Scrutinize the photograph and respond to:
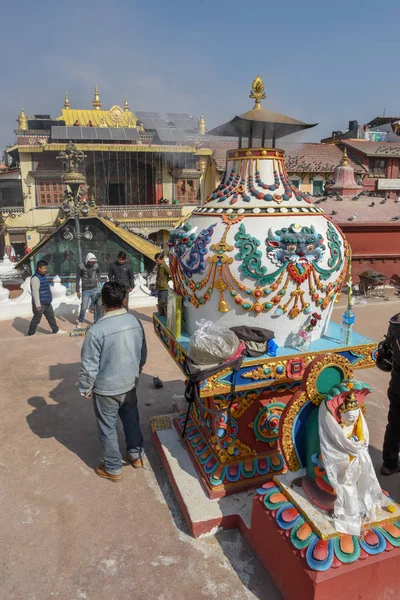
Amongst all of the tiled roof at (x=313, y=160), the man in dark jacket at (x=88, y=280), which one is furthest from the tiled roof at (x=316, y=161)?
the man in dark jacket at (x=88, y=280)

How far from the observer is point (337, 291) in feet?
13.4

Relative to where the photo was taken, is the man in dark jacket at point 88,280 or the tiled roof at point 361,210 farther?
the tiled roof at point 361,210

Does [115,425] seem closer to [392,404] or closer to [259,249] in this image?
[259,249]

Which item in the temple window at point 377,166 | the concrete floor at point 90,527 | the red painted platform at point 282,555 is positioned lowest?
the concrete floor at point 90,527

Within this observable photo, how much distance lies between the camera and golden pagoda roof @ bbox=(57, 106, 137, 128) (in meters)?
33.1

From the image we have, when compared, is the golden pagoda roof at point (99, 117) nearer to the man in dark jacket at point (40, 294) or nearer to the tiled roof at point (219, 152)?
the tiled roof at point (219, 152)

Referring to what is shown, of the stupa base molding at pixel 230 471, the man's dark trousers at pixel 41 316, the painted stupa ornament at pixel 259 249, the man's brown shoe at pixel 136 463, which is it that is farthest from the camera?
the man's dark trousers at pixel 41 316

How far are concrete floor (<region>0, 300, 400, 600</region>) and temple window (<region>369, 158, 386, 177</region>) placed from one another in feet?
85.9

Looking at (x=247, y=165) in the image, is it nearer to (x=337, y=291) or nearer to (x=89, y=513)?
(x=337, y=291)

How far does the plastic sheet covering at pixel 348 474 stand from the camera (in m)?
2.83

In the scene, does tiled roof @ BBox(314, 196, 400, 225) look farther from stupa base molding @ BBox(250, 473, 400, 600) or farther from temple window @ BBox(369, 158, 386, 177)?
temple window @ BBox(369, 158, 386, 177)

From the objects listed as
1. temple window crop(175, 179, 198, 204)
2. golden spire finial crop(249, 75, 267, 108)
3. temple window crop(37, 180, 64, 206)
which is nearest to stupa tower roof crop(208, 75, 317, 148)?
golden spire finial crop(249, 75, 267, 108)

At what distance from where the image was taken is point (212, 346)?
3.38 m

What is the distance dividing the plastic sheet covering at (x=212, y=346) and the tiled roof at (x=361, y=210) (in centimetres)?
1033
